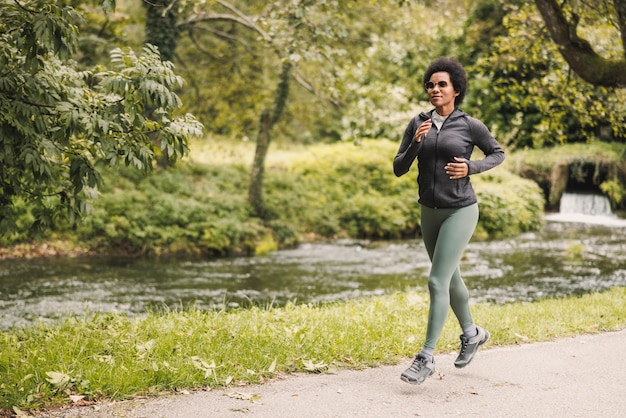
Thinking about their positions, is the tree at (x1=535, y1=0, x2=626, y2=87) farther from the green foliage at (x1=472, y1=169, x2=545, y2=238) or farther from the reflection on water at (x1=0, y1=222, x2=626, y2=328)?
the green foliage at (x1=472, y1=169, x2=545, y2=238)

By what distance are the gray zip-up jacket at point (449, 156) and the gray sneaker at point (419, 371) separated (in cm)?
110

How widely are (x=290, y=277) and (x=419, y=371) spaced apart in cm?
864

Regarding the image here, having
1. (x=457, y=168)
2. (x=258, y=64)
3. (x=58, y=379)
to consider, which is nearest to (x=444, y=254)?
(x=457, y=168)

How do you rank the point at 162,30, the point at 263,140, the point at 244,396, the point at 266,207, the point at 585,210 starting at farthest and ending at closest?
the point at 585,210, the point at 266,207, the point at 263,140, the point at 162,30, the point at 244,396

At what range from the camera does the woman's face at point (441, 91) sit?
14.9 ft

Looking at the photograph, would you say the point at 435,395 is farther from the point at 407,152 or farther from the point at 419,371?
the point at 407,152

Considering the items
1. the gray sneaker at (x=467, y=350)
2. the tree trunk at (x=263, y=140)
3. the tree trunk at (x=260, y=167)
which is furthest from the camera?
the tree trunk at (x=260, y=167)

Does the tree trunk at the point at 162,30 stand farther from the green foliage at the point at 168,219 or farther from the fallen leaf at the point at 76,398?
the fallen leaf at the point at 76,398

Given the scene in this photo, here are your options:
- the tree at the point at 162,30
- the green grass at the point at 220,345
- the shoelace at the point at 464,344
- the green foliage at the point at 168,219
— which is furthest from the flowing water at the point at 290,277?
the tree at the point at 162,30

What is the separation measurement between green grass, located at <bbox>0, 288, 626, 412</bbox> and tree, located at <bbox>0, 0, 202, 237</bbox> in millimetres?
1334

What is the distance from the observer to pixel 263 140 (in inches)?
701

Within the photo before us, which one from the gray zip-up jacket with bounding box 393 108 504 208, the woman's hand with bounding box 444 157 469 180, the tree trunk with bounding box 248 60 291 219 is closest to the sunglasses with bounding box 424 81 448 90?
the gray zip-up jacket with bounding box 393 108 504 208

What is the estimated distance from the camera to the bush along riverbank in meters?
15.4

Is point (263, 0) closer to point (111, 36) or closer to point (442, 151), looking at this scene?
point (111, 36)
